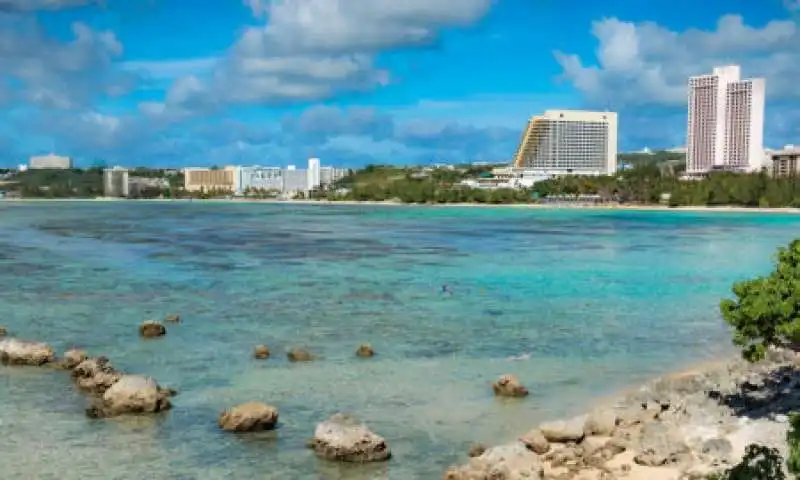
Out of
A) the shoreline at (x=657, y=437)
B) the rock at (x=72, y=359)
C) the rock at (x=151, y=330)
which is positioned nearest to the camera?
the shoreline at (x=657, y=437)

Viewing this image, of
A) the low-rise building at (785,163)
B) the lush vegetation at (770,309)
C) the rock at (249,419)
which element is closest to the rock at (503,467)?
the lush vegetation at (770,309)

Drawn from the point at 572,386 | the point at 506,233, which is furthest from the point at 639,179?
the point at 572,386

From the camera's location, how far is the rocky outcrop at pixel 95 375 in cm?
1802

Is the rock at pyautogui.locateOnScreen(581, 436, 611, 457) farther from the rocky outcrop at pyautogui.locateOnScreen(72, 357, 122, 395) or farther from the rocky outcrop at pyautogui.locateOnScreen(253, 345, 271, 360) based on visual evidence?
the rocky outcrop at pyautogui.locateOnScreen(253, 345, 271, 360)

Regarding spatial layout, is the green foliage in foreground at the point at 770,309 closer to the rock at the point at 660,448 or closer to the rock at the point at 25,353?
the rock at the point at 660,448

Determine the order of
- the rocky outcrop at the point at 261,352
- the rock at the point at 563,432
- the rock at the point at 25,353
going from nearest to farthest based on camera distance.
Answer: the rock at the point at 563,432 → the rock at the point at 25,353 → the rocky outcrop at the point at 261,352

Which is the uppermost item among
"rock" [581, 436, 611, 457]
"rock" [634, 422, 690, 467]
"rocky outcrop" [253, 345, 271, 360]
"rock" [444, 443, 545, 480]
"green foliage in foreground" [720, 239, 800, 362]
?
"green foliage in foreground" [720, 239, 800, 362]

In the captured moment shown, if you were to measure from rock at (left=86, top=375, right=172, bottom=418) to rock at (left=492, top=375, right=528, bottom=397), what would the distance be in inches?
260

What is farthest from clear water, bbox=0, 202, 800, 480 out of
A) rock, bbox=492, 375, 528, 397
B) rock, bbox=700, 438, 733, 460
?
rock, bbox=700, 438, 733, 460

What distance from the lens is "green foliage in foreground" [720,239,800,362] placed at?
42.5 ft

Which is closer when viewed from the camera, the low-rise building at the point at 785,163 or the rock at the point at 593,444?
the rock at the point at 593,444

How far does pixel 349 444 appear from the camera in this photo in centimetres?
1392

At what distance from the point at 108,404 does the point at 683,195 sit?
134462 mm

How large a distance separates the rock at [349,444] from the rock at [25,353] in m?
9.47
